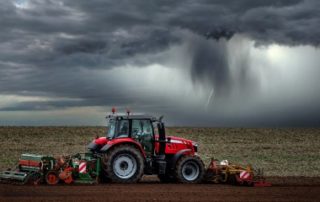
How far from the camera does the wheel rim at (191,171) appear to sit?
66.0ft

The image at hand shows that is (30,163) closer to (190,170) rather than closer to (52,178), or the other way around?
(52,178)

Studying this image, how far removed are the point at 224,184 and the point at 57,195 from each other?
671 centimetres

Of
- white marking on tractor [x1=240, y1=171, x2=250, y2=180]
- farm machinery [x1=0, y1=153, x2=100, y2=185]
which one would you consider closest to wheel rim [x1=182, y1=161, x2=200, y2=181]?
white marking on tractor [x1=240, y1=171, x2=250, y2=180]

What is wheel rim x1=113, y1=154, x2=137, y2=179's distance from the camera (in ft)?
63.9

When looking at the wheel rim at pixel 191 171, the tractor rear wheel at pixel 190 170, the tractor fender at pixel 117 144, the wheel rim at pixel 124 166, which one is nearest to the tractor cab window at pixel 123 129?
the tractor fender at pixel 117 144

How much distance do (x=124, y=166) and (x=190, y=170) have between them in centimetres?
243

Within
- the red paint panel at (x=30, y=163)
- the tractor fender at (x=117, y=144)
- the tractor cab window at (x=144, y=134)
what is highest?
the tractor cab window at (x=144, y=134)

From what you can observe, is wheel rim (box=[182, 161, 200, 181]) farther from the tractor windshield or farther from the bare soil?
the tractor windshield

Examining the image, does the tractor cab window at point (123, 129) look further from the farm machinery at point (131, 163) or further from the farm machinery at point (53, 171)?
the farm machinery at point (53, 171)

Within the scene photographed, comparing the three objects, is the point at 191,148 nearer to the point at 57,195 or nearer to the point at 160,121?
the point at 160,121

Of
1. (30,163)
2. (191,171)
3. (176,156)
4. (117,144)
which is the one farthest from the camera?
(191,171)

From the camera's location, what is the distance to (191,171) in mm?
20250

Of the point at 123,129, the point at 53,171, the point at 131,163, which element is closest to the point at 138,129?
→ the point at 123,129

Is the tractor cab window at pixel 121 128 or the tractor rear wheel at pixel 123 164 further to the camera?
the tractor cab window at pixel 121 128
